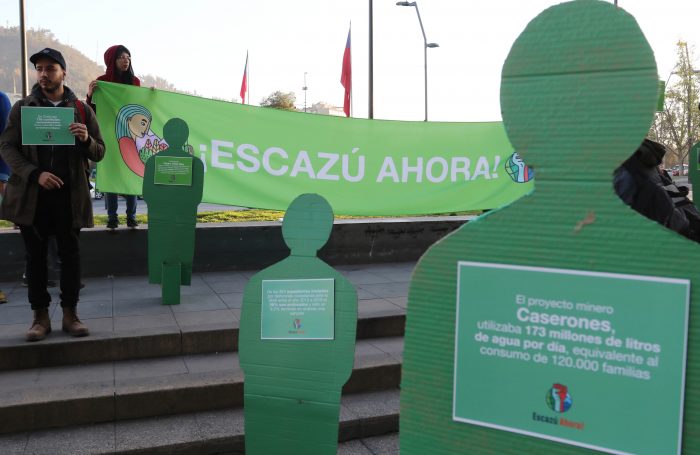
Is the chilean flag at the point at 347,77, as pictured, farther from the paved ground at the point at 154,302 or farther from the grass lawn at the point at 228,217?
the paved ground at the point at 154,302

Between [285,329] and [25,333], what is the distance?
3125mm

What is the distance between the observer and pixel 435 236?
8281 mm

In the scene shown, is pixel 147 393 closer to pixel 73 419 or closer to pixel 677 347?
pixel 73 419

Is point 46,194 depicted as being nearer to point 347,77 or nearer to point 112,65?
point 112,65

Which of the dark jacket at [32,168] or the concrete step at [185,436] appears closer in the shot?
the concrete step at [185,436]

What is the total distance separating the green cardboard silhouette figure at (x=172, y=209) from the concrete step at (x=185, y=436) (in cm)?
191

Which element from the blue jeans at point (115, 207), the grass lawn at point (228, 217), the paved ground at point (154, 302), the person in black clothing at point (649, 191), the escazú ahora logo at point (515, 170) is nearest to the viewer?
the person in black clothing at point (649, 191)

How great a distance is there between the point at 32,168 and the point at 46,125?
31 centimetres

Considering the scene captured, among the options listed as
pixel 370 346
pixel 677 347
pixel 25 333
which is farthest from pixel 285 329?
pixel 25 333

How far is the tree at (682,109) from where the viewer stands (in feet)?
100

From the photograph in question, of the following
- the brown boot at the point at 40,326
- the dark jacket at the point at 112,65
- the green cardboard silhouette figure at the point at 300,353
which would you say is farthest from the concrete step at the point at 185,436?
the dark jacket at the point at 112,65

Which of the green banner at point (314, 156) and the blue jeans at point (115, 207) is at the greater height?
the green banner at point (314, 156)

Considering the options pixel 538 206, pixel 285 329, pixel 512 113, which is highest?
pixel 512 113

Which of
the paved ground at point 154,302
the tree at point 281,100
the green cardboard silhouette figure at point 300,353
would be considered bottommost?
the paved ground at point 154,302
